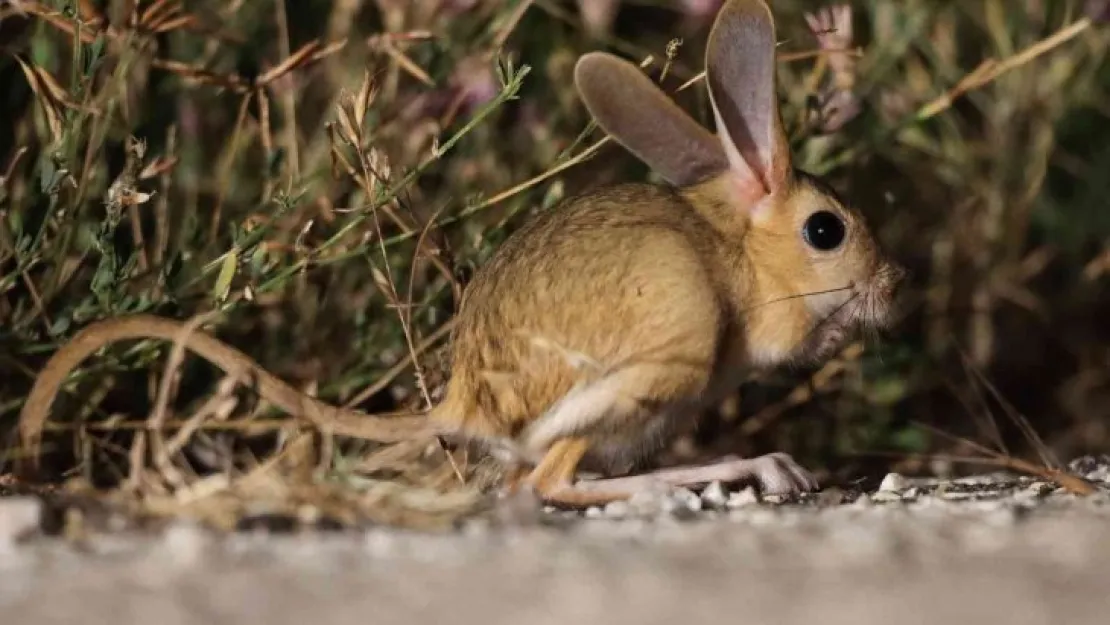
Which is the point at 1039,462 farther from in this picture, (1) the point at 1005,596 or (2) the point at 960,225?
(1) the point at 1005,596

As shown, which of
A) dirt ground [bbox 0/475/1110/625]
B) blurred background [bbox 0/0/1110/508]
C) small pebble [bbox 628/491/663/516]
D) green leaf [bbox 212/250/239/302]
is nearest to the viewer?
dirt ground [bbox 0/475/1110/625]

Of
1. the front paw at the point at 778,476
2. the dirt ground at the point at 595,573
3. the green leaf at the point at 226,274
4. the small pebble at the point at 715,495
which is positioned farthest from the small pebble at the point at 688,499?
the green leaf at the point at 226,274

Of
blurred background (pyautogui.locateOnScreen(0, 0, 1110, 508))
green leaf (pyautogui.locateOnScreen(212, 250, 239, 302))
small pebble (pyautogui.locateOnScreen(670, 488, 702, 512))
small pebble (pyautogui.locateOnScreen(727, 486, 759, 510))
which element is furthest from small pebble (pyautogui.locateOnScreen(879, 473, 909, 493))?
green leaf (pyautogui.locateOnScreen(212, 250, 239, 302))

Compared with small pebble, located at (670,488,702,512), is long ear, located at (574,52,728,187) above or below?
above

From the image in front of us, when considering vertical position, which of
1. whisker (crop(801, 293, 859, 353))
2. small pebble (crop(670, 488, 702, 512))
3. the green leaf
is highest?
the green leaf

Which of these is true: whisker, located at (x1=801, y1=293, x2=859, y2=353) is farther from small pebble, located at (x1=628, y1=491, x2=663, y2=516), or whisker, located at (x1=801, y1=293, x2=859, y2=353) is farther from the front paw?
small pebble, located at (x1=628, y1=491, x2=663, y2=516)

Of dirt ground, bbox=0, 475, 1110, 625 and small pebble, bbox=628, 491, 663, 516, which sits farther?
small pebble, bbox=628, 491, 663, 516
